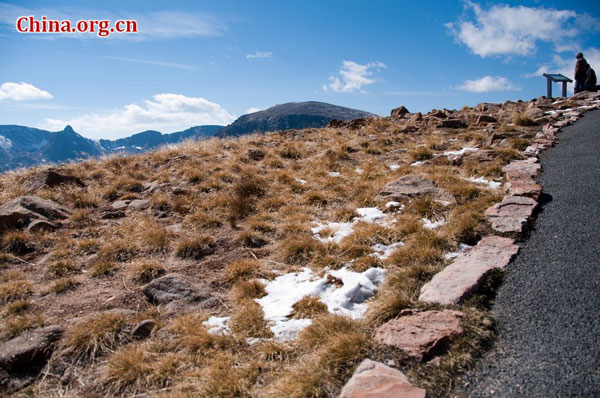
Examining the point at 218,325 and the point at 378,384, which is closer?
the point at 378,384

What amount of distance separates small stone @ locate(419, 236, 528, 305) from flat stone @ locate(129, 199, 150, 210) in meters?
6.45

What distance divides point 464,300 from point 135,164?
10.6 meters

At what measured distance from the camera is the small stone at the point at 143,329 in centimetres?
380

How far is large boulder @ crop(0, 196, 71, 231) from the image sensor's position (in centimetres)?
665

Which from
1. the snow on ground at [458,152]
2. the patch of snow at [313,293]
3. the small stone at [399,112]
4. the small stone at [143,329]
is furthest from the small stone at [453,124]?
the small stone at [143,329]

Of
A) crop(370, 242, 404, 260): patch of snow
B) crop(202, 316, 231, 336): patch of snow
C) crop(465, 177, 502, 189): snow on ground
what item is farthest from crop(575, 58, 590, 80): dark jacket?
crop(202, 316, 231, 336): patch of snow

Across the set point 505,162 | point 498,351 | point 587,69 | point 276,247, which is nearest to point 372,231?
point 276,247

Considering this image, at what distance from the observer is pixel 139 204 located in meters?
8.09

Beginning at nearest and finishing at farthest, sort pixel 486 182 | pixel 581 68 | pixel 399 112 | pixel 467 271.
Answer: pixel 467 271, pixel 486 182, pixel 399 112, pixel 581 68

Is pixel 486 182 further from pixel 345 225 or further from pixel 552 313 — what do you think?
pixel 552 313

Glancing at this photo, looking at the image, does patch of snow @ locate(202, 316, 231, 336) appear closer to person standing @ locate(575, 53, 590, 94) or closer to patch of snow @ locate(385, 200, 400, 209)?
patch of snow @ locate(385, 200, 400, 209)

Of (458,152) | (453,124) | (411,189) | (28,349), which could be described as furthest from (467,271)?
(453,124)

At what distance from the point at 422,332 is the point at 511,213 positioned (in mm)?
3304

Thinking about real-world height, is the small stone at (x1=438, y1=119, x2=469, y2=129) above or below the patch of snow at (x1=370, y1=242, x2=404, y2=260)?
above
